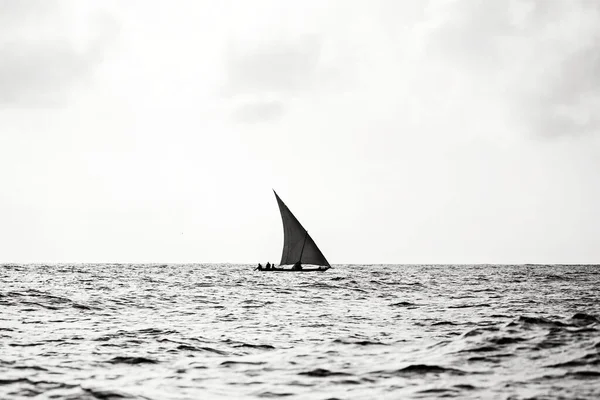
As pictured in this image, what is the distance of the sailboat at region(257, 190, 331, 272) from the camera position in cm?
6084

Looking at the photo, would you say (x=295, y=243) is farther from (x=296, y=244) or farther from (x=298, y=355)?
(x=298, y=355)

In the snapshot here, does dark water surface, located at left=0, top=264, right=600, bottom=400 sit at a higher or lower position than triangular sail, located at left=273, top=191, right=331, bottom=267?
lower

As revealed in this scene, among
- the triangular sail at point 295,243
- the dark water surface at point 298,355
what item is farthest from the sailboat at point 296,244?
the dark water surface at point 298,355

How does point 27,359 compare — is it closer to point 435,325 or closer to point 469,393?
point 469,393

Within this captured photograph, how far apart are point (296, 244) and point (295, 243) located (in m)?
0.16

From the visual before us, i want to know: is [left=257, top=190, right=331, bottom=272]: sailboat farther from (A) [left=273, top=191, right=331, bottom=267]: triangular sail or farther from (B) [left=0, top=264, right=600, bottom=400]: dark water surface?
(B) [left=0, top=264, right=600, bottom=400]: dark water surface

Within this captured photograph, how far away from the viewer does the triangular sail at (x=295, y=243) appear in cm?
6084

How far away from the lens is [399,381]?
30.1ft

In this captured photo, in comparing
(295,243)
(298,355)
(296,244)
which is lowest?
(298,355)

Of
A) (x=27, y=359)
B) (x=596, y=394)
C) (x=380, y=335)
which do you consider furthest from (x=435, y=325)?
(x=27, y=359)

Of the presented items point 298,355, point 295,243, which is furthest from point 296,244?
point 298,355

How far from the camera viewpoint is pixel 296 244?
62156 mm

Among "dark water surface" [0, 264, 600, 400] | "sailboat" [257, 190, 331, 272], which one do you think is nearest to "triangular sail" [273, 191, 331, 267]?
"sailboat" [257, 190, 331, 272]

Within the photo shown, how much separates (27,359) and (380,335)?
27.1 feet
